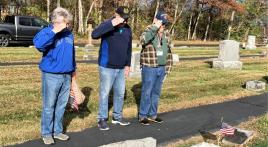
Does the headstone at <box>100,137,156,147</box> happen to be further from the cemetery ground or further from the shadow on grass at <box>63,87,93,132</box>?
the shadow on grass at <box>63,87,93,132</box>

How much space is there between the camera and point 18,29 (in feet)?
73.2

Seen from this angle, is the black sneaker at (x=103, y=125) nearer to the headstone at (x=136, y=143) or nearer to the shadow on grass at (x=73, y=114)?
the shadow on grass at (x=73, y=114)

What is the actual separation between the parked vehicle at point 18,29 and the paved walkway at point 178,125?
1416cm

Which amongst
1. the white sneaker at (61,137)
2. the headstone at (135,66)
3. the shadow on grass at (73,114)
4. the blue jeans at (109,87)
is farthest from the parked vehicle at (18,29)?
the white sneaker at (61,137)

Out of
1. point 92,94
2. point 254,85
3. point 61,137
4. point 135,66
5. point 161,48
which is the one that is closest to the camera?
point 61,137

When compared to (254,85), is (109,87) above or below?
Answer: above

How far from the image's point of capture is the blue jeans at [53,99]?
6.09 m

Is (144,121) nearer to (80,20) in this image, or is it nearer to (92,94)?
(92,94)

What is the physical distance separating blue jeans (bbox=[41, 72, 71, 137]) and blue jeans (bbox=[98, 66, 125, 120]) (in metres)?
0.84

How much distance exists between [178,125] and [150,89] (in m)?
0.88

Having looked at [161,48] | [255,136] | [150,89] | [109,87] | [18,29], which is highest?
[18,29]

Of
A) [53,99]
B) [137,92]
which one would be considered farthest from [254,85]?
[53,99]

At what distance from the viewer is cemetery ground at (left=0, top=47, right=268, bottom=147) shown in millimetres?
7152

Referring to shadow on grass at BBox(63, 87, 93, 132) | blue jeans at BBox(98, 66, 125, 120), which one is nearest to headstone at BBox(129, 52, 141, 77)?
shadow on grass at BBox(63, 87, 93, 132)
